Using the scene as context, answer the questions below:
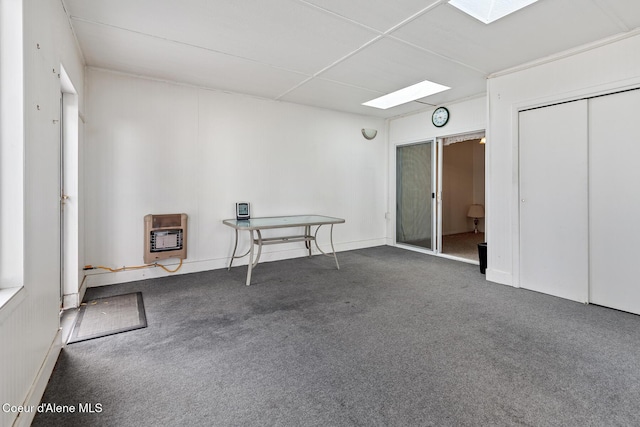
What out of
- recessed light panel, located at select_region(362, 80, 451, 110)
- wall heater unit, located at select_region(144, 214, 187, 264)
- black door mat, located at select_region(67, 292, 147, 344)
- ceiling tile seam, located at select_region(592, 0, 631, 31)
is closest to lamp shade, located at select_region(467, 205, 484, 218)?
recessed light panel, located at select_region(362, 80, 451, 110)

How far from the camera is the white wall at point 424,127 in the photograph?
4.61m

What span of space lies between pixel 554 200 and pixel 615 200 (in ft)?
1.60

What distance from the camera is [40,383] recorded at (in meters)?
1.65

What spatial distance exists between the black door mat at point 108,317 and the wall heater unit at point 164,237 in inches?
23.8

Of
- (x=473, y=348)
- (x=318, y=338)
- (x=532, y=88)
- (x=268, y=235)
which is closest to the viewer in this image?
(x=473, y=348)

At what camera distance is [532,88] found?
3.41 meters

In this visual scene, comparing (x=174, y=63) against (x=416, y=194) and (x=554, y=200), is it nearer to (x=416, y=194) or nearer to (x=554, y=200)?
(x=416, y=194)

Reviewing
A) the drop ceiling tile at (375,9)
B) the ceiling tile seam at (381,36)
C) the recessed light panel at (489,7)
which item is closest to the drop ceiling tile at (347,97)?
the ceiling tile seam at (381,36)

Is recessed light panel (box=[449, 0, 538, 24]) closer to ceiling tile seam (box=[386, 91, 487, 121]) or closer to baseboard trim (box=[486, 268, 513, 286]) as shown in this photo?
ceiling tile seam (box=[386, 91, 487, 121])

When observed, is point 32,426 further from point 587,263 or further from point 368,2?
point 587,263

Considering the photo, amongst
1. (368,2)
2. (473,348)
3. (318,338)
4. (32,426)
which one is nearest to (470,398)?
(473,348)

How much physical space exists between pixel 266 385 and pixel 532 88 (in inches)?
158

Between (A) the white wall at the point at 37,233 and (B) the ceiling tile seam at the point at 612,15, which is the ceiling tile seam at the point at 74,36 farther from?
(B) the ceiling tile seam at the point at 612,15

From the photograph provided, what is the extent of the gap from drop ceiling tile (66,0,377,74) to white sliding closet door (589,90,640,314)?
2461 millimetres
